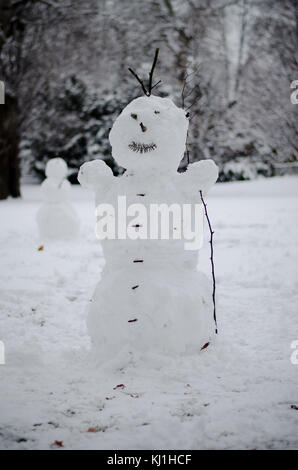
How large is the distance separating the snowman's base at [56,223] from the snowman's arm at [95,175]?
5.03 metres

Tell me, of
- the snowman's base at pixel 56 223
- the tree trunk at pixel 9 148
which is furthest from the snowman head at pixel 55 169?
the tree trunk at pixel 9 148

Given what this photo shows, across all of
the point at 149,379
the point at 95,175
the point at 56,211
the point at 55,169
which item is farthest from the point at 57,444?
the point at 55,169

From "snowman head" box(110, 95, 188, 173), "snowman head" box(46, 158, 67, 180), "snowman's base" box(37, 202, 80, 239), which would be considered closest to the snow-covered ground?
"snowman head" box(110, 95, 188, 173)

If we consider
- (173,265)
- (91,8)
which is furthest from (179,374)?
(91,8)

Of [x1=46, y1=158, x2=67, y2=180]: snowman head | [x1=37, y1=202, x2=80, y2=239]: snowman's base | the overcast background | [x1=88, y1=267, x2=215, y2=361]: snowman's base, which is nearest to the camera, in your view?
[x1=88, y1=267, x2=215, y2=361]: snowman's base

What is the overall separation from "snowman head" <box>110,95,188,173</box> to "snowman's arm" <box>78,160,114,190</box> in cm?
14

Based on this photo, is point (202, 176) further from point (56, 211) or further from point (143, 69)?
point (143, 69)

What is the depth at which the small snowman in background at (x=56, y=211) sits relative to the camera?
7.86 meters

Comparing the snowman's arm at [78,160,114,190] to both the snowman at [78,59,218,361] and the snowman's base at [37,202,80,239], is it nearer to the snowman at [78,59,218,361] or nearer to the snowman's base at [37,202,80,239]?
the snowman at [78,59,218,361]

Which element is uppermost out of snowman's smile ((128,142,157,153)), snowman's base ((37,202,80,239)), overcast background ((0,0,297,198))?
overcast background ((0,0,297,198))

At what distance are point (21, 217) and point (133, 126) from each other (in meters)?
8.83

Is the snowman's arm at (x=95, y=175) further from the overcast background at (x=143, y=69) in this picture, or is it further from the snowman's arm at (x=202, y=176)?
the overcast background at (x=143, y=69)

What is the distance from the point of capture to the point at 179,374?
2586 mm

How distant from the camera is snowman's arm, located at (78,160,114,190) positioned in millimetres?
2934
